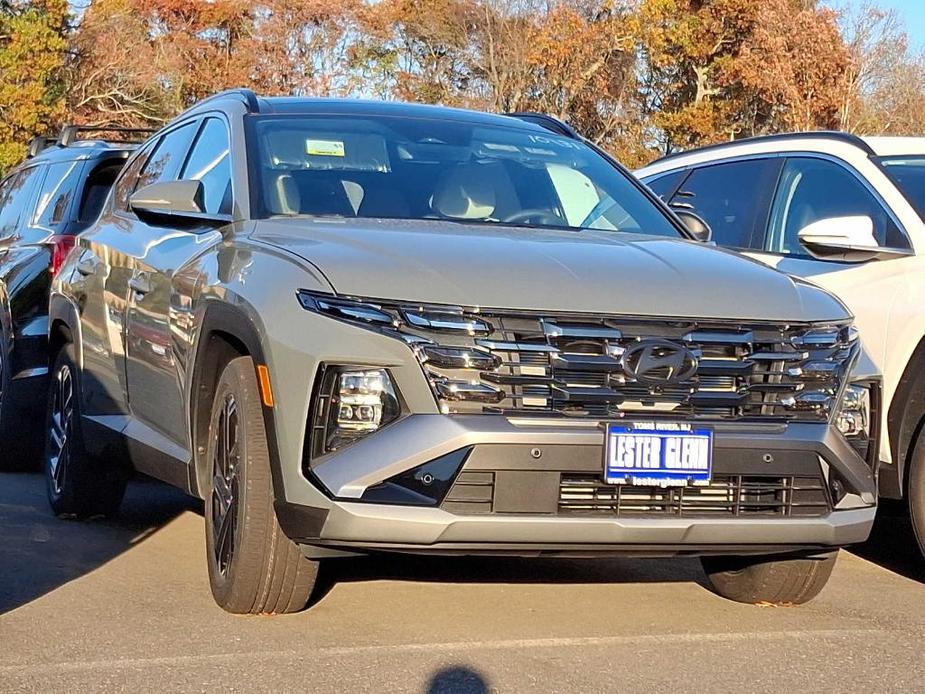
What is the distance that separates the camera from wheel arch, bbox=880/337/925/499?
6078mm

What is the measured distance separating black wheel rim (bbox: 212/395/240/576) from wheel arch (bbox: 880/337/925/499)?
2.61 metres

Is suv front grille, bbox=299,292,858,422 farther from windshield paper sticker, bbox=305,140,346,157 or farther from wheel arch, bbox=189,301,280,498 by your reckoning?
windshield paper sticker, bbox=305,140,346,157

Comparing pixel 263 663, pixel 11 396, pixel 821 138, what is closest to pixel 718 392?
pixel 263 663

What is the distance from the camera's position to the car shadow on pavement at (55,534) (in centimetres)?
588

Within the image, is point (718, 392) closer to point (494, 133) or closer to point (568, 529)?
point (568, 529)

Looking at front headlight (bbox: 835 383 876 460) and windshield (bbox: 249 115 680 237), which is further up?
windshield (bbox: 249 115 680 237)

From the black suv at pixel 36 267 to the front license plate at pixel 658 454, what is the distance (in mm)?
5097

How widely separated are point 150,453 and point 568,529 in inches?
85.0

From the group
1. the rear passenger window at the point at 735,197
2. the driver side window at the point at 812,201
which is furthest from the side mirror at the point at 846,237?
the rear passenger window at the point at 735,197

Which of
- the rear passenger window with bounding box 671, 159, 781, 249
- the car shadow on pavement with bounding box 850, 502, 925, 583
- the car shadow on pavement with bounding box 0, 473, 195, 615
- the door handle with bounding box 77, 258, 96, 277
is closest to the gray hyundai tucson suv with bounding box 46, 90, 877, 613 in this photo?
the car shadow on pavement with bounding box 0, 473, 195, 615

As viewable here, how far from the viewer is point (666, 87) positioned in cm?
4422

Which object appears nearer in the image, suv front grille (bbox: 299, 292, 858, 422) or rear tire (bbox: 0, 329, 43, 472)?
suv front grille (bbox: 299, 292, 858, 422)

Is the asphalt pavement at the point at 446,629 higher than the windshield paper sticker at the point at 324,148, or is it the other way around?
the windshield paper sticker at the point at 324,148

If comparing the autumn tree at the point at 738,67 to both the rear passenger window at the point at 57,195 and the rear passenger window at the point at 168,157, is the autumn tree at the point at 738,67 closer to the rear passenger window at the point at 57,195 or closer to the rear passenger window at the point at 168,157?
the rear passenger window at the point at 57,195
